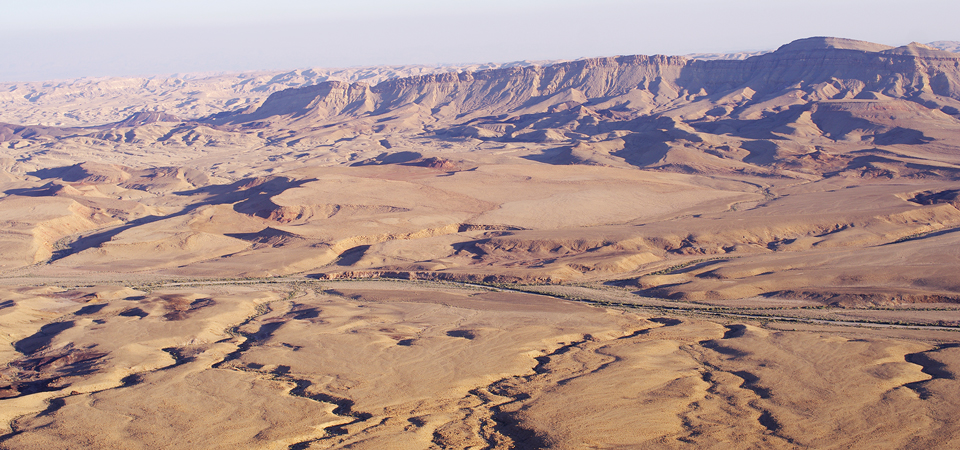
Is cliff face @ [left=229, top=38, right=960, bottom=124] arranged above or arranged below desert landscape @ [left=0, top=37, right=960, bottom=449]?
above

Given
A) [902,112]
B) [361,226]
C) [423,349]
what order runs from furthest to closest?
[902,112]
[361,226]
[423,349]

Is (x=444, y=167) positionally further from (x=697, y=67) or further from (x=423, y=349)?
(x=697, y=67)

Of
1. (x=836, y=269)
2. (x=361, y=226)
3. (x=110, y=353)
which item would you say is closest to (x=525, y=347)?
(x=110, y=353)

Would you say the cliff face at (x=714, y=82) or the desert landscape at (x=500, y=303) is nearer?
the desert landscape at (x=500, y=303)

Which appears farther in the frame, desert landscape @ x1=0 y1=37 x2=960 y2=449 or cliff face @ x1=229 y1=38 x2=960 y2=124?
cliff face @ x1=229 y1=38 x2=960 y2=124
